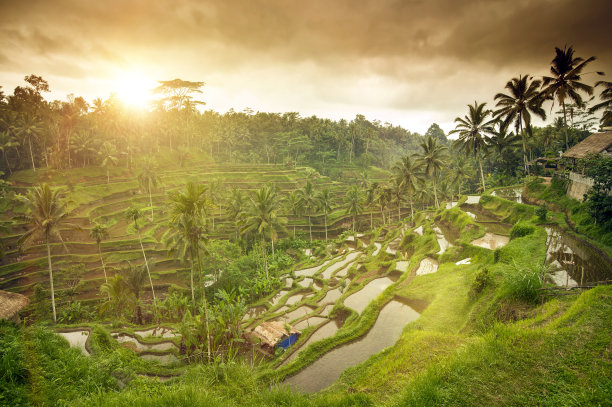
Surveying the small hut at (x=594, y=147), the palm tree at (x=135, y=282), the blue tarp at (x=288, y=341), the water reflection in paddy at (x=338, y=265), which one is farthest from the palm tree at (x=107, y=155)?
the small hut at (x=594, y=147)

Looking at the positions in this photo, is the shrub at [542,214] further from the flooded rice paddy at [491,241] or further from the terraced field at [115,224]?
the terraced field at [115,224]

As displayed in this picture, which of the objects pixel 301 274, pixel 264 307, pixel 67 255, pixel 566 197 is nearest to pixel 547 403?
pixel 264 307

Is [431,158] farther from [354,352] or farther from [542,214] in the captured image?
[354,352]

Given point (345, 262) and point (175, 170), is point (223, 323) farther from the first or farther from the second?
point (175, 170)

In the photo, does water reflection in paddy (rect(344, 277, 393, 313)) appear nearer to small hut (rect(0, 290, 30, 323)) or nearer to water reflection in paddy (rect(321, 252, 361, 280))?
water reflection in paddy (rect(321, 252, 361, 280))

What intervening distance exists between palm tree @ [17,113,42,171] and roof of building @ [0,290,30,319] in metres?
43.3

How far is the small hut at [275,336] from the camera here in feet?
55.8

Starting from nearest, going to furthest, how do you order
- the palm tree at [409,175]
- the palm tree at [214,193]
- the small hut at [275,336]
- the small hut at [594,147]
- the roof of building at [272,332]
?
the small hut at [275,336]
the roof of building at [272,332]
the small hut at [594,147]
the palm tree at [409,175]
the palm tree at [214,193]

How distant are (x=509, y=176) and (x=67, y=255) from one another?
68.4 meters

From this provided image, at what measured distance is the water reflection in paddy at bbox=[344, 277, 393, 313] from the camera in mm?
20844

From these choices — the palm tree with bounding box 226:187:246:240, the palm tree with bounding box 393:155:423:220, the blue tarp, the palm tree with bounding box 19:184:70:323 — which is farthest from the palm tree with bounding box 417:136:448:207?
the palm tree with bounding box 19:184:70:323

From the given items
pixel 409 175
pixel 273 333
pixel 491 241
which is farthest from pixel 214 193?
pixel 491 241

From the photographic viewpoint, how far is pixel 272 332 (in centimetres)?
1783

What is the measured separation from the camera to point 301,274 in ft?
110
